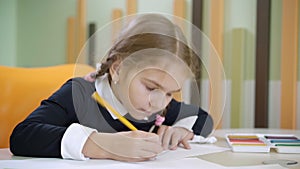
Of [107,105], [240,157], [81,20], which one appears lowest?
[240,157]

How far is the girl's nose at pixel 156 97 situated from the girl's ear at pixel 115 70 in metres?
0.06

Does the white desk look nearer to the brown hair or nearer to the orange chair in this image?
the brown hair

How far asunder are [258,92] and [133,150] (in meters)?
0.77

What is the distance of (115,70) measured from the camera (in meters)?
0.52

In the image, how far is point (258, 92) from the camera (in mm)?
1232

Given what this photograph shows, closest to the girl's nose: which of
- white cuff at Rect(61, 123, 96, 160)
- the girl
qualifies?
the girl

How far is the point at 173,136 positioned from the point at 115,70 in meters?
0.23

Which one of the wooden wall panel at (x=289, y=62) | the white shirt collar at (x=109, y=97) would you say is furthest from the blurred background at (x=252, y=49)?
the white shirt collar at (x=109, y=97)

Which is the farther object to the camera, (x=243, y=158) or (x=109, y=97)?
(x=243, y=158)

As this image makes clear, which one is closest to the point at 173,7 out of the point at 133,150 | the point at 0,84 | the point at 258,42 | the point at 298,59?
the point at 258,42

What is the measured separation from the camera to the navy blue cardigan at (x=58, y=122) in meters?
0.55

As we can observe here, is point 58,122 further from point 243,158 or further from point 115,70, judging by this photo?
point 243,158

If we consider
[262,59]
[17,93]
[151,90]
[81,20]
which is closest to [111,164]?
[151,90]

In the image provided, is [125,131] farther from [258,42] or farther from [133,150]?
[258,42]
